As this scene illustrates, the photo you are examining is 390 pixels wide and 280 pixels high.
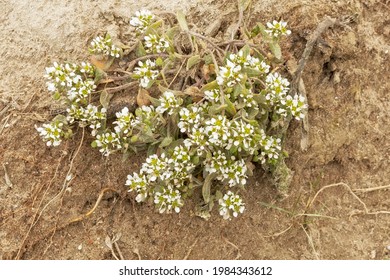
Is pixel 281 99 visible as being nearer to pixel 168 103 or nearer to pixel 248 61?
pixel 248 61

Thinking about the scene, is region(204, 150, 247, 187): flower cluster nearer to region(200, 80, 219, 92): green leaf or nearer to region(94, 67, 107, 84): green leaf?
region(200, 80, 219, 92): green leaf

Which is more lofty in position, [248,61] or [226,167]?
[248,61]

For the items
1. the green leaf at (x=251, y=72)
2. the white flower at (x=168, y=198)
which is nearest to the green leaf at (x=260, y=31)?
the green leaf at (x=251, y=72)

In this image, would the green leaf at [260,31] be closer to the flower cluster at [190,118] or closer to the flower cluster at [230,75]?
the flower cluster at [230,75]

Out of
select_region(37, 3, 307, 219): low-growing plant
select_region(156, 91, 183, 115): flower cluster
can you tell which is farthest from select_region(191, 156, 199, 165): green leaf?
select_region(156, 91, 183, 115): flower cluster

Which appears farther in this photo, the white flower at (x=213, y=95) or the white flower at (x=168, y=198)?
the white flower at (x=168, y=198)

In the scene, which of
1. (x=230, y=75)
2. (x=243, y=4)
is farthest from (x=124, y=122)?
(x=243, y=4)
